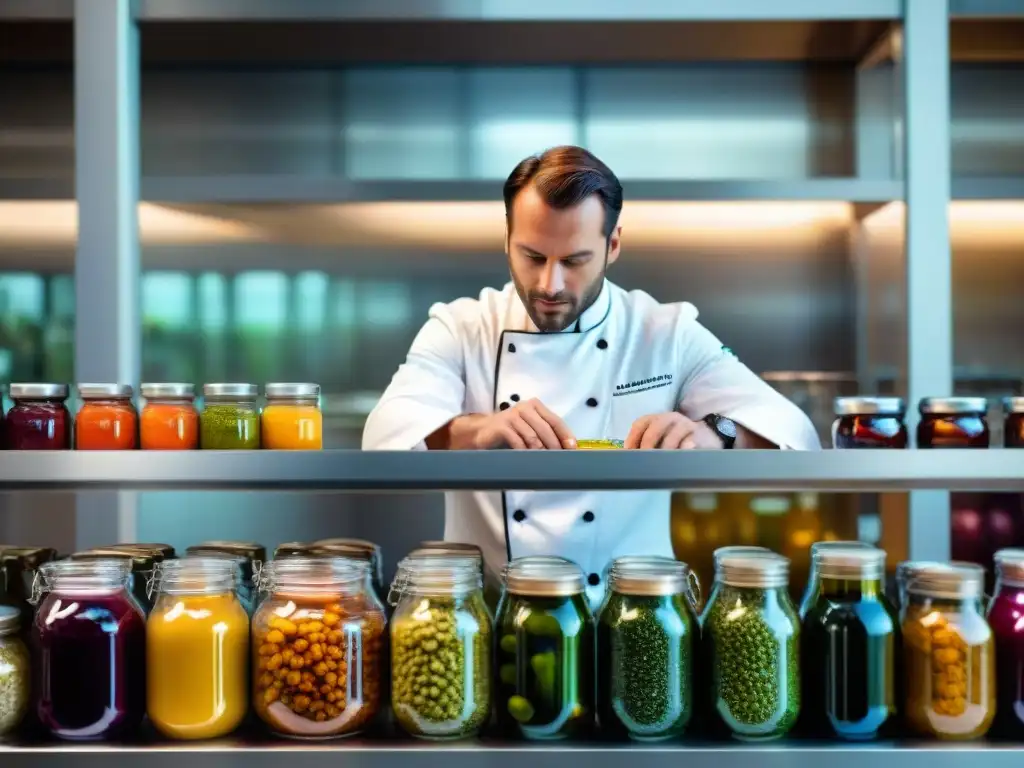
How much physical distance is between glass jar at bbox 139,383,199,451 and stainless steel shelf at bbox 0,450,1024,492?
0.06 m

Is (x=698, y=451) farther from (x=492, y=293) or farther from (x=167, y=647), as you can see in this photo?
(x=492, y=293)

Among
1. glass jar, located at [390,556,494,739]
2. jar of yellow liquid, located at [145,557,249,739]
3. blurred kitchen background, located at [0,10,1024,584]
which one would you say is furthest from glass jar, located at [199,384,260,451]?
blurred kitchen background, located at [0,10,1024,584]

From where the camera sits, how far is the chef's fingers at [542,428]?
1142 millimetres

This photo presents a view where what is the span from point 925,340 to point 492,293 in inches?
38.5

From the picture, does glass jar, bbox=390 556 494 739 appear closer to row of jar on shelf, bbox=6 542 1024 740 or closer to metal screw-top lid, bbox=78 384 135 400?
row of jar on shelf, bbox=6 542 1024 740

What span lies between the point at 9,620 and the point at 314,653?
316mm

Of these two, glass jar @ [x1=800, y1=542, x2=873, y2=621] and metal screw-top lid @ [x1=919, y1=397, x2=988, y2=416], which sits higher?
metal screw-top lid @ [x1=919, y1=397, x2=988, y2=416]

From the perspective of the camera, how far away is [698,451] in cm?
101

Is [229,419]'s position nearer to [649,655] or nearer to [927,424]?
[649,655]

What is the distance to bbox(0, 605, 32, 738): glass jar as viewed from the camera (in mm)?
1020

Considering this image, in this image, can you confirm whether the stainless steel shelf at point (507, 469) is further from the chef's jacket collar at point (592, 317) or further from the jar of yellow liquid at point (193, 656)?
the chef's jacket collar at point (592, 317)

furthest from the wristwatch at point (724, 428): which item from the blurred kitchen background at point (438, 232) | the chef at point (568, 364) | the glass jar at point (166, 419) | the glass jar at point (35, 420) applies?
the blurred kitchen background at point (438, 232)

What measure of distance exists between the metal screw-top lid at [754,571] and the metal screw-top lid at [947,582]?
0.43ft

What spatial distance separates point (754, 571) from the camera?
1.01m
